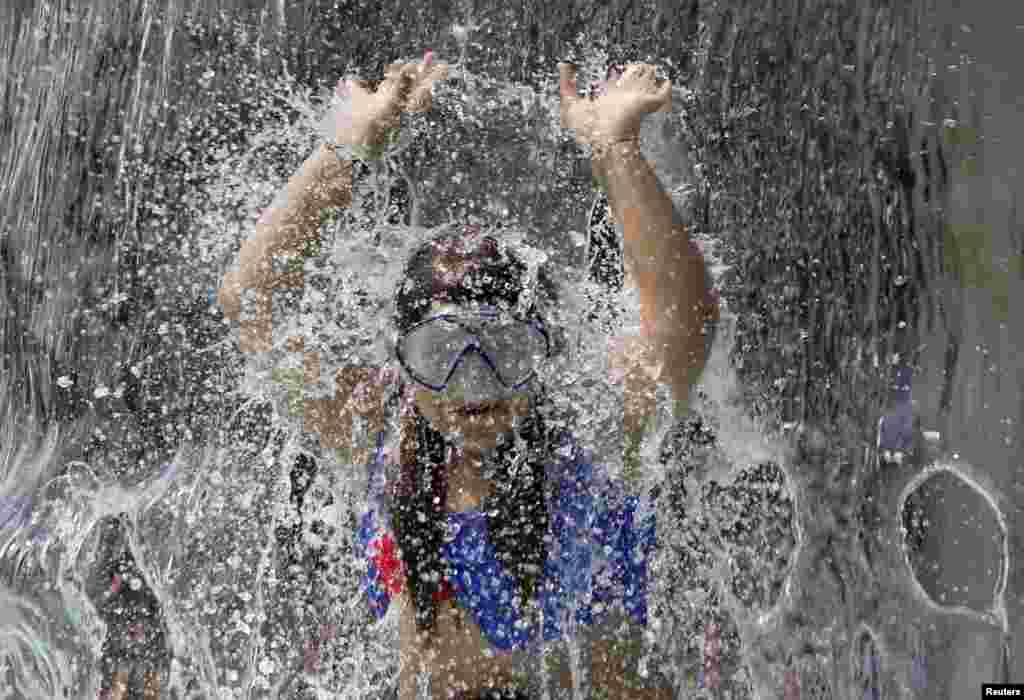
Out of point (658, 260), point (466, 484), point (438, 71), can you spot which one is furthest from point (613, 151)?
point (466, 484)

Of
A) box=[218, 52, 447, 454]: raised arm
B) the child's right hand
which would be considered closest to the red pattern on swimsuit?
box=[218, 52, 447, 454]: raised arm

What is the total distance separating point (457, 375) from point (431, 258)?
8.0 inches

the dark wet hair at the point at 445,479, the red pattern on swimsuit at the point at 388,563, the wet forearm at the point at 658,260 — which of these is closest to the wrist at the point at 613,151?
the wet forearm at the point at 658,260

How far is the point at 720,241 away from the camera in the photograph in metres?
3.47

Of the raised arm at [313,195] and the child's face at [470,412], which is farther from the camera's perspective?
the child's face at [470,412]

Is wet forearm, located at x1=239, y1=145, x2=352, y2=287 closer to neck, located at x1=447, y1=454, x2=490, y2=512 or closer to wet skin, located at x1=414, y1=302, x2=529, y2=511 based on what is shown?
wet skin, located at x1=414, y1=302, x2=529, y2=511

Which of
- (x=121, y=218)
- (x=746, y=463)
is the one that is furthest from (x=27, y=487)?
(x=746, y=463)

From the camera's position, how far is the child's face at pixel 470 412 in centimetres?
184

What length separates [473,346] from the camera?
1.84 metres

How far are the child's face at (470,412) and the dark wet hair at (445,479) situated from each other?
0.02m

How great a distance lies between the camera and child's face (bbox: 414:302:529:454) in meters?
1.84

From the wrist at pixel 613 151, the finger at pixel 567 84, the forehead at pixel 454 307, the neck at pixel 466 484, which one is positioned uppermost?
the finger at pixel 567 84

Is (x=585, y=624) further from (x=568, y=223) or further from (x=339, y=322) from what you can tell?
(x=568, y=223)

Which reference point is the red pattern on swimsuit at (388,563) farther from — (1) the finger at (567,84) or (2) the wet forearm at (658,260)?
(1) the finger at (567,84)
